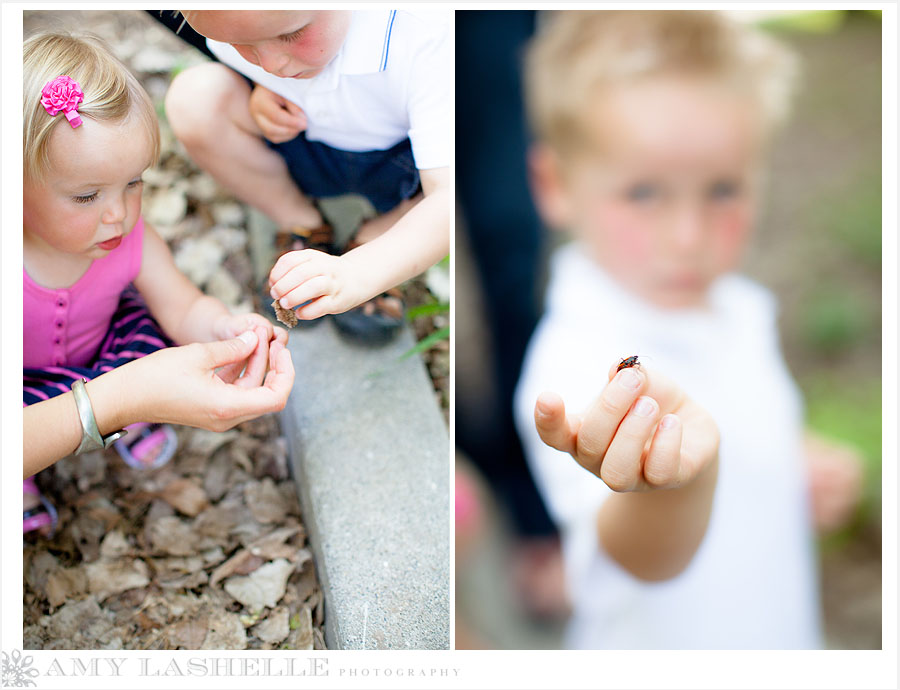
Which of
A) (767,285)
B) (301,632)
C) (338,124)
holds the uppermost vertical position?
(338,124)

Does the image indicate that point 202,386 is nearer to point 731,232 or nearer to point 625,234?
point 625,234

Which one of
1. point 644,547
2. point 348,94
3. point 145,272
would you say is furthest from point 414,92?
point 644,547

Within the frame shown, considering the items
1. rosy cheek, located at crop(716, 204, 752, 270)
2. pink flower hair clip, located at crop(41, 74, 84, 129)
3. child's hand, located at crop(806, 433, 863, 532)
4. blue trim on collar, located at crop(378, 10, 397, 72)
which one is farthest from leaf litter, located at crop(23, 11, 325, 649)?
child's hand, located at crop(806, 433, 863, 532)

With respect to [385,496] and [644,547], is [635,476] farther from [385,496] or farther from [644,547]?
[385,496]

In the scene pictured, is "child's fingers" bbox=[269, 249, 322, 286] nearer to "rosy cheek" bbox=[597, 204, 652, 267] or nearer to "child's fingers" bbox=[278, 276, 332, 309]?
"child's fingers" bbox=[278, 276, 332, 309]

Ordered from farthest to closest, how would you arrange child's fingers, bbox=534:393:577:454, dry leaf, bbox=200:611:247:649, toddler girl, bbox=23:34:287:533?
1. dry leaf, bbox=200:611:247:649
2. toddler girl, bbox=23:34:287:533
3. child's fingers, bbox=534:393:577:454

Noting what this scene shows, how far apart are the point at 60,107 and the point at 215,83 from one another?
21 centimetres

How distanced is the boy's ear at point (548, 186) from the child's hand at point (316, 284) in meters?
0.45

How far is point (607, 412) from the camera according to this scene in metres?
0.48

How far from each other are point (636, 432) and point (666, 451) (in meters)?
0.03

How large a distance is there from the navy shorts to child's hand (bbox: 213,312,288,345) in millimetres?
177

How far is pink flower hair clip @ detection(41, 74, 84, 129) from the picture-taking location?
55cm

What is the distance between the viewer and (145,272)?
0.71 metres

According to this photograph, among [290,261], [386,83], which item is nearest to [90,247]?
[290,261]
